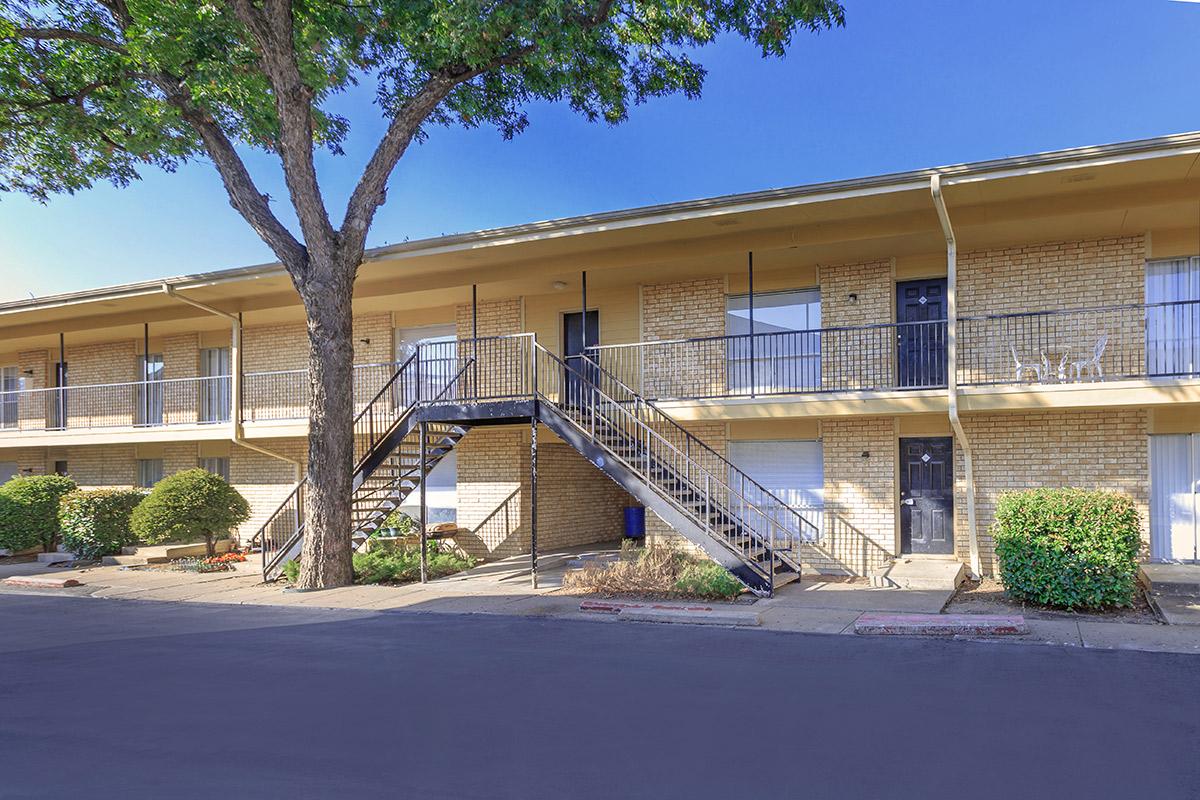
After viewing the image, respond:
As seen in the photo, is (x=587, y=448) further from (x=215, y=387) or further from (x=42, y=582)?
(x=215, y=387)

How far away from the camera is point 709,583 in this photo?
11258 mm

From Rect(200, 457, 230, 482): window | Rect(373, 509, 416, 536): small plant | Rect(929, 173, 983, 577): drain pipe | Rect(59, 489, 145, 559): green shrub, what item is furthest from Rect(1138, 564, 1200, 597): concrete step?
Rect(200, 457, 230, 482): window

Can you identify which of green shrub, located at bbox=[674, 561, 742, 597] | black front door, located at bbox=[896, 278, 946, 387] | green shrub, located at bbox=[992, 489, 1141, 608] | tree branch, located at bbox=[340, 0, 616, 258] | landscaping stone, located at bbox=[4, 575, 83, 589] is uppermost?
tree branch, located at bbox=[340, 0, 616, 258]

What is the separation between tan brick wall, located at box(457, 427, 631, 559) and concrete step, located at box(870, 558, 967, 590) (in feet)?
23.3

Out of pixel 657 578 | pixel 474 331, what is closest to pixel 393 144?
pixel 474 331

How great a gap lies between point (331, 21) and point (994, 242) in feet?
35.1

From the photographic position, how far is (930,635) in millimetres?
8797

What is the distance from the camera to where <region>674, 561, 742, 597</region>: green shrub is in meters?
11.1

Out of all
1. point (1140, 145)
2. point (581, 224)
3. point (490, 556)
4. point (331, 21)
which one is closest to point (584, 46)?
point (581, 224)

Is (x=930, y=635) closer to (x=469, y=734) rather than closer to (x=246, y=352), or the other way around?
(x=469, y=734)

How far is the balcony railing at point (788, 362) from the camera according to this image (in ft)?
43.6

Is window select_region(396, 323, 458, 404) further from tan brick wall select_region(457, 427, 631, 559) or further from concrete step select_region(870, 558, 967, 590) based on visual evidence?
concrete step select_region(870, 558, 967, 590)

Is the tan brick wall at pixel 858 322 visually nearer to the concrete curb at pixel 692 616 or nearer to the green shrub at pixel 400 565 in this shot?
the concrete curb at pixel 692 616

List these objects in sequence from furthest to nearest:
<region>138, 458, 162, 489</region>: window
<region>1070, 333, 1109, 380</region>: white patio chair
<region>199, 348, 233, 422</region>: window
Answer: <region>138, 458, 162, 489</region>: window
<region>199, 348, 233, 422</region>: window
<region>1070, 333, 1109, 380</region>: white patio chair
